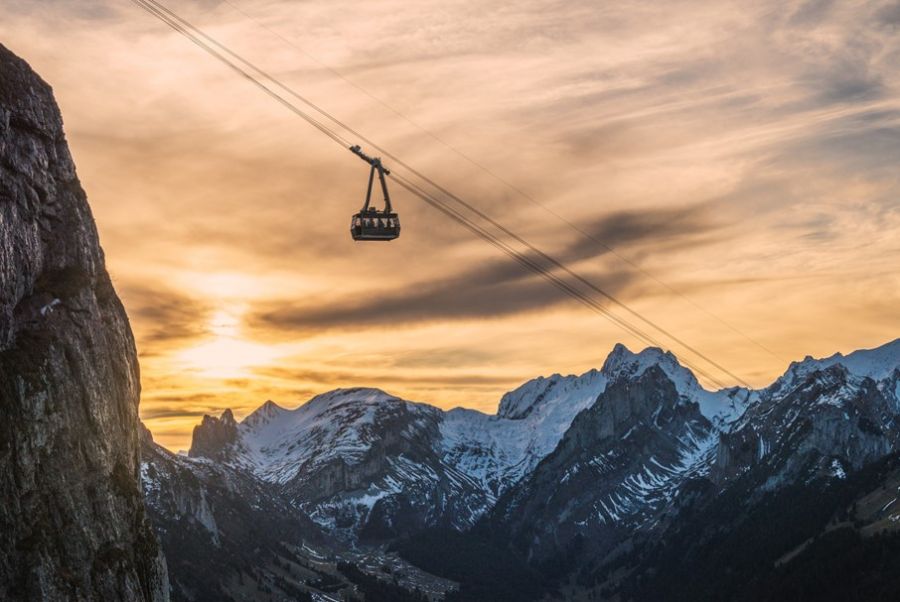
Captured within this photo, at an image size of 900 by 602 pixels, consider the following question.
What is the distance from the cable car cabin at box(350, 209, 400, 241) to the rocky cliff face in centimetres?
5362

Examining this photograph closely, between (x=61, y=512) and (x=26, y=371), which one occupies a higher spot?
(x=26, y=371)

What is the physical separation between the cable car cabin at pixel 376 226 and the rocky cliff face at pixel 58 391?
176 feet

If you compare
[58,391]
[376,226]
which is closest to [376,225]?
[376,226]

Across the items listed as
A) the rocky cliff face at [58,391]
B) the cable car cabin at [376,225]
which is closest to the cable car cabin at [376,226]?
the cable car cabin at [376,225]

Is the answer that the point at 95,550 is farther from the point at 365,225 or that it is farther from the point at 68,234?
the point at 365,225

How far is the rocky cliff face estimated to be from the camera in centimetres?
16412

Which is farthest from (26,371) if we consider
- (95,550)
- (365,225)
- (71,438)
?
(365,225)

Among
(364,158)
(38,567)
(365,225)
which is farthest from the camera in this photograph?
(38,567)

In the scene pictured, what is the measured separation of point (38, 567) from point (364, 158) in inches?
2641

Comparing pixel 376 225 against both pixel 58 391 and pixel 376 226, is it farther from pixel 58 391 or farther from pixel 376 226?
pixel 58 391

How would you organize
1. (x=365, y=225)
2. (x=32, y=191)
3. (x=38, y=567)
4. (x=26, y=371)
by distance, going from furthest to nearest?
(x=32, y=191)
(x=26, y=371)
(x=38, y=567)
(x=365, y=225)

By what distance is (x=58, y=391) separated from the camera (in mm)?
175125

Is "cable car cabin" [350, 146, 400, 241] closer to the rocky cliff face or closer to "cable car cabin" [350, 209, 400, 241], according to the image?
"cable car cabin" [350, 209, 400, 241]

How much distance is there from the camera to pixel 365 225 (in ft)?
481
